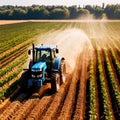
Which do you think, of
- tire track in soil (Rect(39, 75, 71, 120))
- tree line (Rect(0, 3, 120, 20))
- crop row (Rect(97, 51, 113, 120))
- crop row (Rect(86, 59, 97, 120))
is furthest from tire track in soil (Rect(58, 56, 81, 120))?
tree line (Rect(0, 3, 120, 20))

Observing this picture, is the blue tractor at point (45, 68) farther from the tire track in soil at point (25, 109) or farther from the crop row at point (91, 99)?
the crop row at point (91, 99)

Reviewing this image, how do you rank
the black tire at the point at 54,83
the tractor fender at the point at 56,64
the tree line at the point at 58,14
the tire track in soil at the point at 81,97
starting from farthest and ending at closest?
the tree line at the point at 58,14 < the tractor fender at the point at 56,64 < the black tire at the point at 54,83 < the tire track in soil at the point at 81,97

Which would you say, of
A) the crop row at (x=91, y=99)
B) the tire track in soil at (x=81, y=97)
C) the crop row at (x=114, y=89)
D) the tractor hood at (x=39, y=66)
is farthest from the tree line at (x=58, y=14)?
the tractor hood at (x=39, y=66)

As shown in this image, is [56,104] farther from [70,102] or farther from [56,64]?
[56,64]

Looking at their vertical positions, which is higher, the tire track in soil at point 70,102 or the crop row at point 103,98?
the crop row at point 103,98

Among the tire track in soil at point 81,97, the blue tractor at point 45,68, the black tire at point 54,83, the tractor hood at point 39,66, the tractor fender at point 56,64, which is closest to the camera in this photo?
the tire track in soil at point 81,97

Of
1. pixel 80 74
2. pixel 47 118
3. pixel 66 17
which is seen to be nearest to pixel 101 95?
pixel 47 118

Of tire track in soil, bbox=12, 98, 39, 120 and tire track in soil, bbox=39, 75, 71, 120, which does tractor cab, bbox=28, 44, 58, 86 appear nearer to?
tire track in soil, bbox=39, 75, 71, 120

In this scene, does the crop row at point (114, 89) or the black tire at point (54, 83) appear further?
the black tire at point (54, 83)

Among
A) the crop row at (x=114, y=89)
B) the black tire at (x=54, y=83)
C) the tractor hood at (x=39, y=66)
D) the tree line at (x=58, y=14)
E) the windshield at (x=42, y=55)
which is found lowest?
the tree line at (x=58, y=14)

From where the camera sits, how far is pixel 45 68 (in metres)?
14.2

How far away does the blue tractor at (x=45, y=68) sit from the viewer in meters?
13.6

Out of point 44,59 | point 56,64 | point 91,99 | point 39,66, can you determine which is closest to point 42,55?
point 44,59

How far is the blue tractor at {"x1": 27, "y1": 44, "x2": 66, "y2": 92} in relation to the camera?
13.6 m
